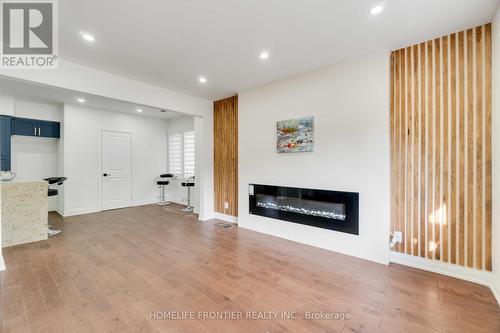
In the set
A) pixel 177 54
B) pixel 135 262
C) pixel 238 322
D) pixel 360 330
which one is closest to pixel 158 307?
pixel 238 322

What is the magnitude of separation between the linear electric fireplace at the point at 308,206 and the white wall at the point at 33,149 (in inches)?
208

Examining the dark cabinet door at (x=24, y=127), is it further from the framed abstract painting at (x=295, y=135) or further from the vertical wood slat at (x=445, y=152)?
the vertical wood slat at (x=445, y=152)

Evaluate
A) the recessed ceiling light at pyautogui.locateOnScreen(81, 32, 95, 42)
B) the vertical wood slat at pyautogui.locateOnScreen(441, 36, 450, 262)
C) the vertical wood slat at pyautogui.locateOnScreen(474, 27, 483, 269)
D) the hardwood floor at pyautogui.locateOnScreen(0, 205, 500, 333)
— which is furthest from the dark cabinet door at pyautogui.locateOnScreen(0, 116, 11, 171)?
the vertical wood slat at pyautogui.locateOnScreen(474, 27, 483, 269)

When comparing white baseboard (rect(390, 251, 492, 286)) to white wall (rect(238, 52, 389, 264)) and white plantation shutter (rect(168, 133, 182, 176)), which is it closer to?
white wall (rect(238, 52, 389, 264))

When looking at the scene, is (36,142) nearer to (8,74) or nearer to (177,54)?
(8,74)

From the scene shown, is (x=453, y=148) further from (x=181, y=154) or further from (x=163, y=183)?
(x=163, y=183)

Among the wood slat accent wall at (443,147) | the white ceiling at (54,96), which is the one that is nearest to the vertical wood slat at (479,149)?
the wood slat accent wall at (443,147)

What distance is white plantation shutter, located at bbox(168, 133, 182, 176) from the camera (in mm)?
6834

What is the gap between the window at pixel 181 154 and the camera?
21.1 ft

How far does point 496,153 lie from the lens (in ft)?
6.91

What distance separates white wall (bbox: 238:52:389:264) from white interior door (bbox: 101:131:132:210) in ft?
14.3

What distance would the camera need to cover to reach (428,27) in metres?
2.31

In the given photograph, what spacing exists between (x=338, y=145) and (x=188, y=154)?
4.65 m

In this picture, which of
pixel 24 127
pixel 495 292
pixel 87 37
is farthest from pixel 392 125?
pixel 24 127
